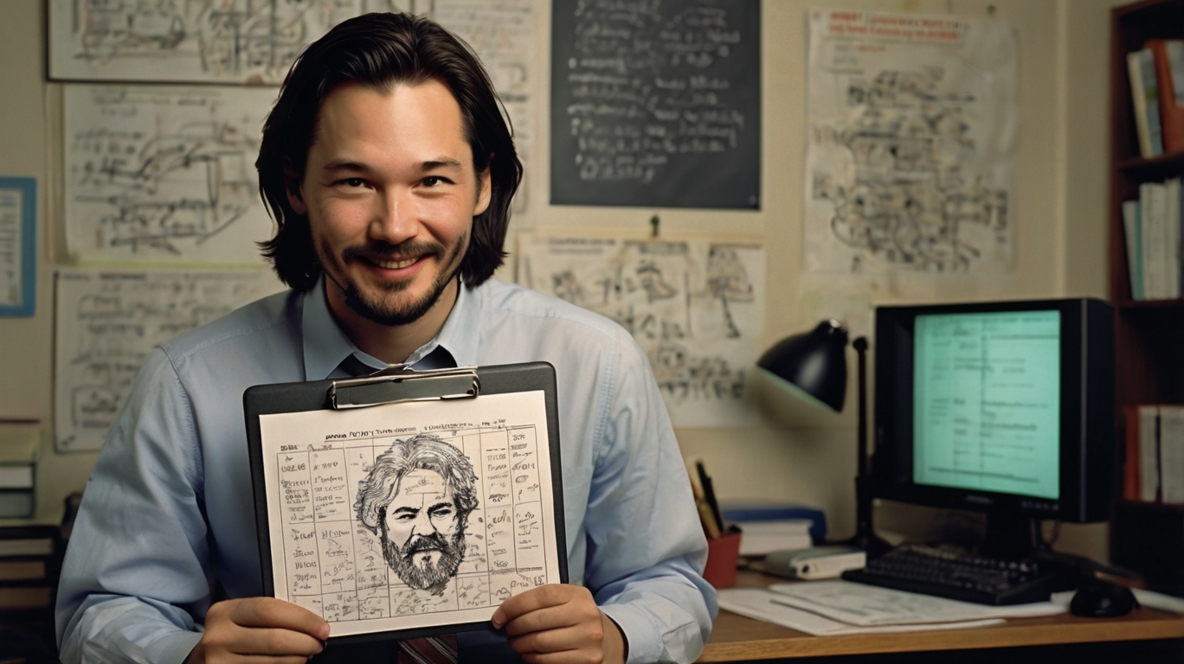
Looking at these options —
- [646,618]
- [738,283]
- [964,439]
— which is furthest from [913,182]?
[646,618]

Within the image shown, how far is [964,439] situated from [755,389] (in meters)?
0.50

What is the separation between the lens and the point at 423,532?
47.0 inches

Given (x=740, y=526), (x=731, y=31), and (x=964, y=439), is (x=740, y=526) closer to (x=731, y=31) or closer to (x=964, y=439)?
(x=964, y=439)

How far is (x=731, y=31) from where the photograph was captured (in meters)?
2.40

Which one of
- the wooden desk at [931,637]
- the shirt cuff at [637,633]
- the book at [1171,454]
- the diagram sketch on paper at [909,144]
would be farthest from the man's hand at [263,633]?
the book at [1171,454]

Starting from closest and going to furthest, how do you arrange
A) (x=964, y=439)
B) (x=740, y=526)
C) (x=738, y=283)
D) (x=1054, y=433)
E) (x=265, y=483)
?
(x=265, y=483)
(x=1054, y=433)
(x=964, y=439)
(x=740, y=526)
(x=738, y=283)

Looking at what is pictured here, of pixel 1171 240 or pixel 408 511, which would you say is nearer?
pixel 408 511

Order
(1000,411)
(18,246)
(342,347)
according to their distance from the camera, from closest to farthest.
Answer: (342,347)
(1000,411)
(18,246)

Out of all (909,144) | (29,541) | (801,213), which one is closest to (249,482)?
(29,541)

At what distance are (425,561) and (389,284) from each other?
0.34 metres

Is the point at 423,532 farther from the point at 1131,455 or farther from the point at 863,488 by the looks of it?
the point at 1131,455

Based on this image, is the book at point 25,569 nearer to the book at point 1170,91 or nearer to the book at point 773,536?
the book at point 773,536

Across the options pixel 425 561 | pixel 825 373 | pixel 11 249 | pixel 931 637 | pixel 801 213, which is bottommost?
pixel 931 637

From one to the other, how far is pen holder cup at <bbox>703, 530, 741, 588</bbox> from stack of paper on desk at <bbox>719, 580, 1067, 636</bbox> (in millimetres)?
26
